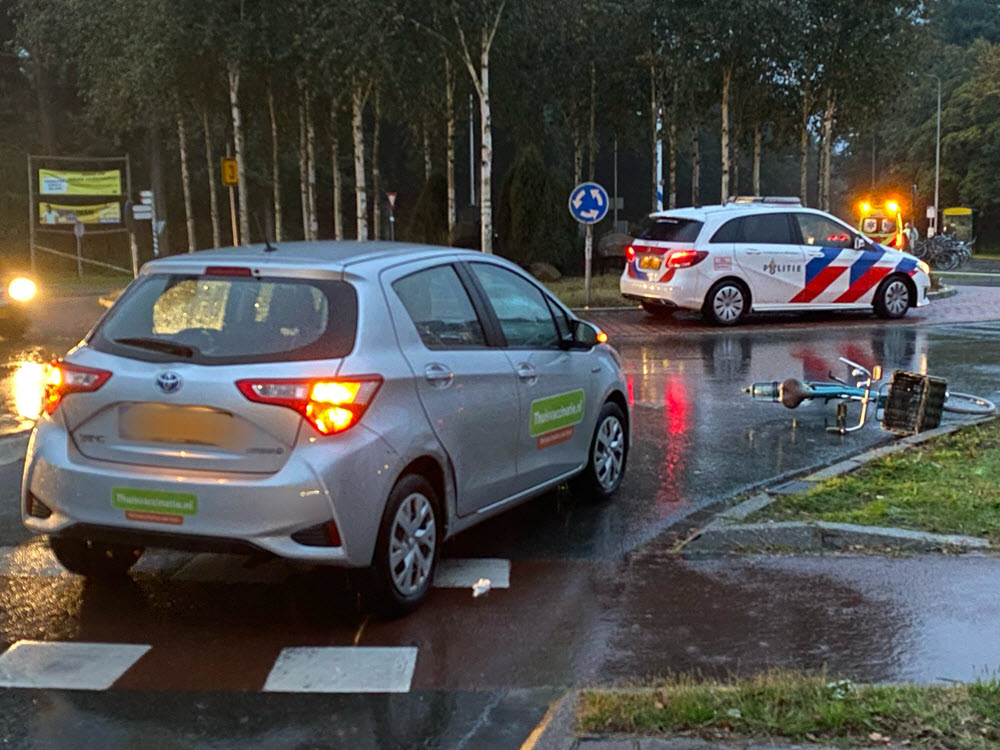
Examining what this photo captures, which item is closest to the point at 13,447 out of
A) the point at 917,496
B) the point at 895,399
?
the point at 917,496

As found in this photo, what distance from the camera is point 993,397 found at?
11.1 metres

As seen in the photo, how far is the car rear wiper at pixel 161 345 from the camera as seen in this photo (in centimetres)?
484

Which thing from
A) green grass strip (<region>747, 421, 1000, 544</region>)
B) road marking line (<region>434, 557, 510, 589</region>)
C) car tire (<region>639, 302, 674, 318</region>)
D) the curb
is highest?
car tire (<region>639, 302, 674, 318</region>)

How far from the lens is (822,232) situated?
17844 millimetres

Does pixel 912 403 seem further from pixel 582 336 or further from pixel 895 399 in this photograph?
pixel 582 336

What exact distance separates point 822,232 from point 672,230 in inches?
95.5

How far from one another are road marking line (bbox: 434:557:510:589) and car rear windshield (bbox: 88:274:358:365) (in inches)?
55.9

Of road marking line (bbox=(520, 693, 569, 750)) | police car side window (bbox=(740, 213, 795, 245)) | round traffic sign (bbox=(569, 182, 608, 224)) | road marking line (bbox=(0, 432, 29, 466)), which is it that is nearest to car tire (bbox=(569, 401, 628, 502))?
road marking line (bbox=(520, 693, 569, 750))

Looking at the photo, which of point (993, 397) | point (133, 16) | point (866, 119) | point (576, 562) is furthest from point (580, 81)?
point (576, 562)

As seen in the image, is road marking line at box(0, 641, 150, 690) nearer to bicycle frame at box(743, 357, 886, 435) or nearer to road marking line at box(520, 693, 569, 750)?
road marking line at box(520, 693, 569, 750)

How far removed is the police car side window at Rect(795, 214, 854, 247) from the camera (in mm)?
17781

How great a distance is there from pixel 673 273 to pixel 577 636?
1282 centimetres

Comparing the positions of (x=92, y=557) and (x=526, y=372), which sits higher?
(x=526, y=372)

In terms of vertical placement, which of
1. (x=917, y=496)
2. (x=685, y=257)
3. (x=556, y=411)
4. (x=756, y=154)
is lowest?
(x=917, y=496)
